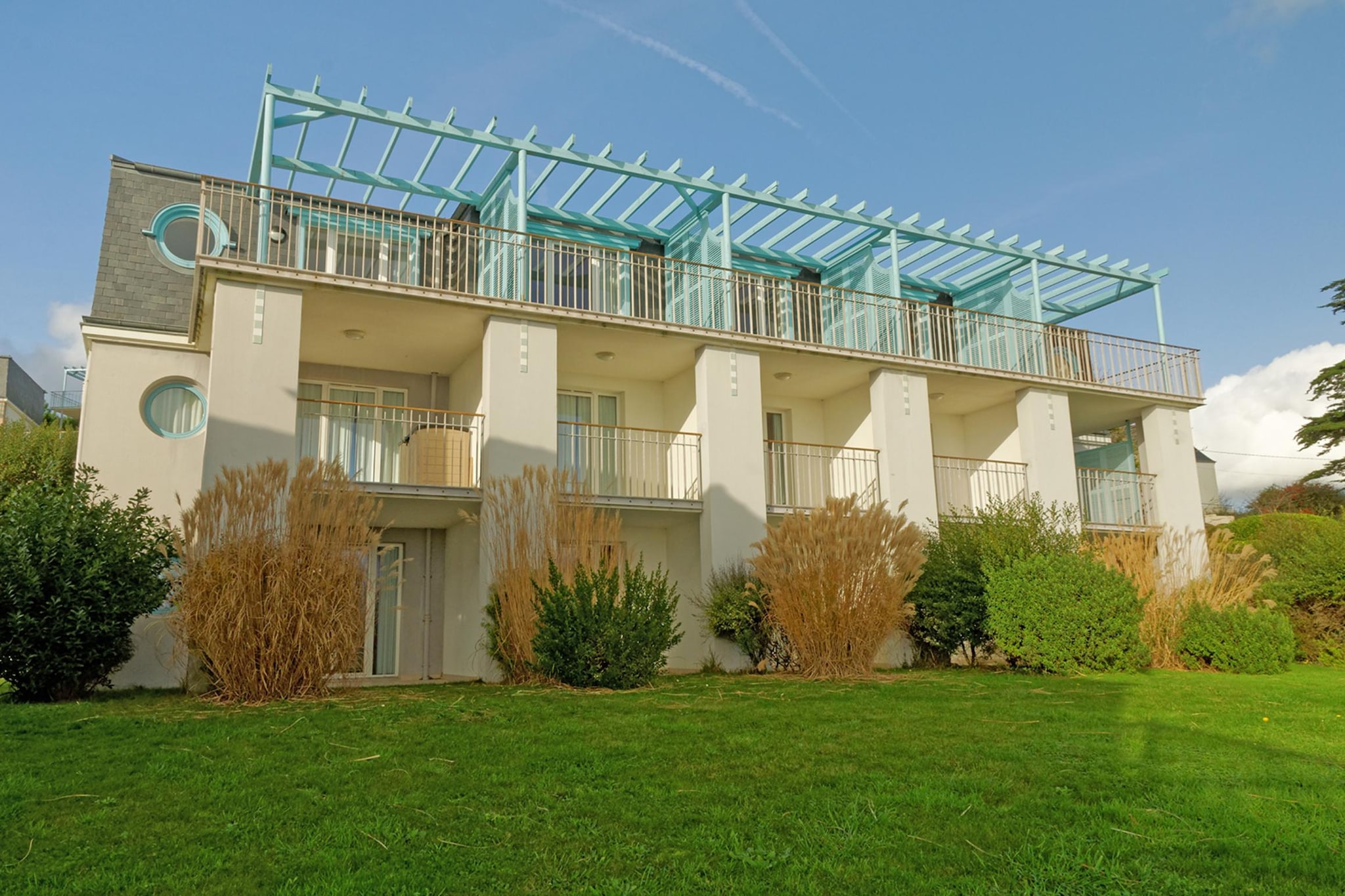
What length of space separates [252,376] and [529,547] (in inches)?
160

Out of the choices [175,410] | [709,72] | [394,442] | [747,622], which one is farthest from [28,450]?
[709,72]

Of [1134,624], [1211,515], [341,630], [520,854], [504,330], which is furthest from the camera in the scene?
[1211,515]

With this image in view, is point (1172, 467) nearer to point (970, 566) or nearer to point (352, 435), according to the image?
point (970, 566)

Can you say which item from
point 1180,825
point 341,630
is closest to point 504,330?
point 341,630

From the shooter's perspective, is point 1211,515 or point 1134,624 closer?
point 1134,624

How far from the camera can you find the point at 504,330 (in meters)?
13.0

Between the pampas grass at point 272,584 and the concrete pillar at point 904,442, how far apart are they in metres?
9.25

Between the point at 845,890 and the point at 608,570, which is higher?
the point at 608,570

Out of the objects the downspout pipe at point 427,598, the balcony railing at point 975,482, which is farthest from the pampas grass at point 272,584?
the balcony railing at point 975,482

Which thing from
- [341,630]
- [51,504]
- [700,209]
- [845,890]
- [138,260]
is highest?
[700,209]

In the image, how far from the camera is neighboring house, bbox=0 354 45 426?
3200 cm

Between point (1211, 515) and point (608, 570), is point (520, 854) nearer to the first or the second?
point (608, 570)

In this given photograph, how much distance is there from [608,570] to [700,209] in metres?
7.99

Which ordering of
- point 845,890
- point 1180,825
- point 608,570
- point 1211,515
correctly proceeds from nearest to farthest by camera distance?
point 845,890, point 1180,825, point 608,570, point 1211,515
